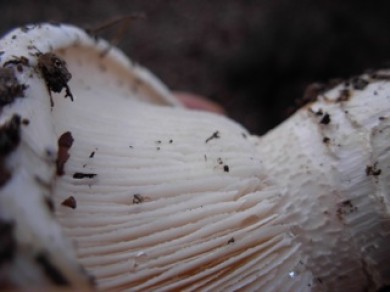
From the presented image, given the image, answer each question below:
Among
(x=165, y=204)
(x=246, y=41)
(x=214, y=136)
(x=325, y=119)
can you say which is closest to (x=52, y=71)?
(x=165, y=204)

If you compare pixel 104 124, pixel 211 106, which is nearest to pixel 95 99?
pixel 104 124

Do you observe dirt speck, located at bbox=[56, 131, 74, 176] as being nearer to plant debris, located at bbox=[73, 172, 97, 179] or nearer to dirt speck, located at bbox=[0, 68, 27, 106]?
plant debris, located at bbox=[73, 172, 97, 179]

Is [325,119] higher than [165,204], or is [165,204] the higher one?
[325,119]

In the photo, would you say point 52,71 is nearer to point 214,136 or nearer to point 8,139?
point 8,139

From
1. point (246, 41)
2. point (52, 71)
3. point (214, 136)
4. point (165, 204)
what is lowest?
point (165, 204)

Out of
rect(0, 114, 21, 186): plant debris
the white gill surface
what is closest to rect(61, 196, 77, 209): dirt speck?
the white gill surface
